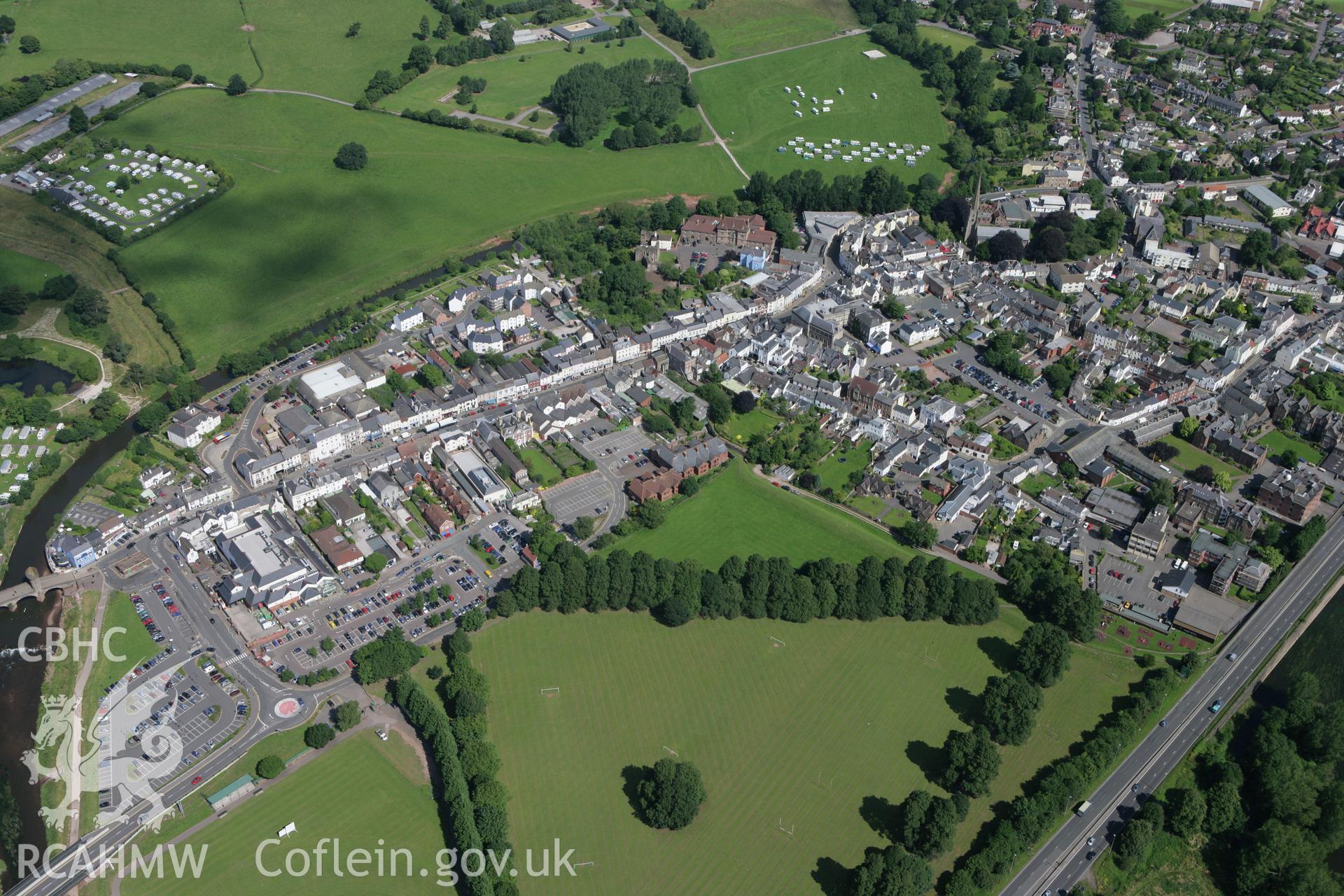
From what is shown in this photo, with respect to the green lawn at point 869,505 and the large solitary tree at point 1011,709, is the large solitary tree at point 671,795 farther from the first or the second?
the green lawn at point 869,505

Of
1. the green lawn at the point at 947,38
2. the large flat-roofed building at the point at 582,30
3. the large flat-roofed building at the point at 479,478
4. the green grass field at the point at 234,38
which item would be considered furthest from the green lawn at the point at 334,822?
the green lawn at the point at 947,38

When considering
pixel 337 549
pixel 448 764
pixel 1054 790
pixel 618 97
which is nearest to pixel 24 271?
pixel 337 549

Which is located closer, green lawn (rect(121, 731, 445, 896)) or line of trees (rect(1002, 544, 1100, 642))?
green lawn (rect(121, 731, 445, 896))

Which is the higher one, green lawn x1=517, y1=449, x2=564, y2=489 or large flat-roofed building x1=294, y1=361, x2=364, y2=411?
large flat-roofed building x1=294, y1=361, x2=364, y2=411

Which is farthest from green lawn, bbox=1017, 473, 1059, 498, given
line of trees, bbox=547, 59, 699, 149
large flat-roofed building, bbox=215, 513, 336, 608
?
line of trees, bbox=547, 59, 699, 149

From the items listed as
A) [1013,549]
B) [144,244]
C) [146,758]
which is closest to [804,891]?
[1013,549]

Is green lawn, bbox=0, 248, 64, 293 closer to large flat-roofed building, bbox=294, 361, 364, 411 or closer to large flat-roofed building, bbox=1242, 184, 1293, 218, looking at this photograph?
large flat-roofed building, bbox=294, 361, 364, 411

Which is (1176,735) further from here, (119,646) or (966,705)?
(119,646)
